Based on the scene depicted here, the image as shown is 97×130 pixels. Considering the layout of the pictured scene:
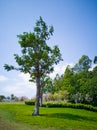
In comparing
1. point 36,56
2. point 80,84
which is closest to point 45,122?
point 36,56

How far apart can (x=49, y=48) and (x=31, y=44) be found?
310 cm

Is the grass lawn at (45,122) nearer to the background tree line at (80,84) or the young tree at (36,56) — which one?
the young tree at (36,56)

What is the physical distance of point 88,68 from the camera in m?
90.1

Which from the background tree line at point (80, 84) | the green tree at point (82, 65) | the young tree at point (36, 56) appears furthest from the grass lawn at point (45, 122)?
the green tree at point (82, 65)

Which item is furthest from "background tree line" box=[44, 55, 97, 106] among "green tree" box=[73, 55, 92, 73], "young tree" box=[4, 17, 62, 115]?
"young tree" box=[4, 17, 62, 115]

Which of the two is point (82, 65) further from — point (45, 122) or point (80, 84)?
point (45, 122)

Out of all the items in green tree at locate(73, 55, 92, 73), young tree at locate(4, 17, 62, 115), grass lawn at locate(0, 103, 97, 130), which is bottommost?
grass lawn at locate(0, 103, 97, 130)

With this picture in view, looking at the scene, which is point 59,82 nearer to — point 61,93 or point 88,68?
point 61,93

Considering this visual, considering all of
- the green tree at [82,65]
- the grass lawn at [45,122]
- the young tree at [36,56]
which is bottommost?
the grass lawn at [45,122]

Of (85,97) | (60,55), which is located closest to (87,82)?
(85,97)

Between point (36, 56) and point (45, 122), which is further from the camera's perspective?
point (36, 56)

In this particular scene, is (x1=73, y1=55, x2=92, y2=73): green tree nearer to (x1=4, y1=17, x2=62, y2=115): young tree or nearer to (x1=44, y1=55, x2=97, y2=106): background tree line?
(x1=44, y1=55, x2=97, y2=106): background tree line

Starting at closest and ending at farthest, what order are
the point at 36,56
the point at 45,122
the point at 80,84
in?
1. the point at 45,122
2. the point at 36,56
3. the point at 80,84

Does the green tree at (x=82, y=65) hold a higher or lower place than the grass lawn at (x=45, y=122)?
higher
